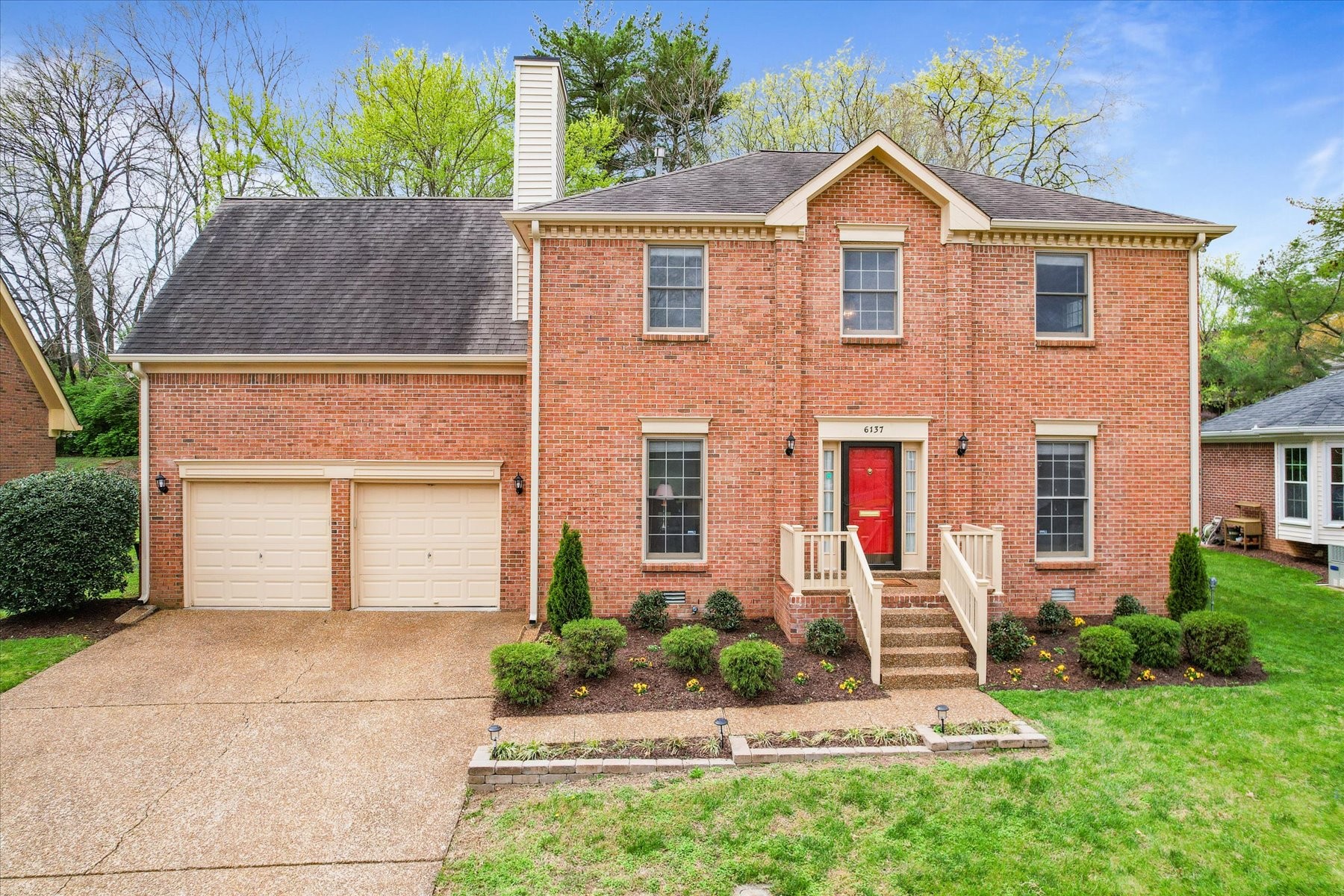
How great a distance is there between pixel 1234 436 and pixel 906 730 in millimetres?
16889

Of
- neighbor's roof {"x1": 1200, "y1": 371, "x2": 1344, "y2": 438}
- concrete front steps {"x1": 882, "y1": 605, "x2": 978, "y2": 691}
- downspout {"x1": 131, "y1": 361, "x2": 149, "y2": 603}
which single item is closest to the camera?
concrete front steps {"x1": 882, "y1": 605, "x2": 978, "y2": 691}

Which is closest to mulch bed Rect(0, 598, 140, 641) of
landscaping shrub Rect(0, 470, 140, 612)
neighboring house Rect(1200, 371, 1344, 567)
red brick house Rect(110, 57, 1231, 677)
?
landscaping shrub Rect(0, 470, 140, 612)

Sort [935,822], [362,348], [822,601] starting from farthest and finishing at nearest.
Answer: [362,348] → [822,601] → [935,822]

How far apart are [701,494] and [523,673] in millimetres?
4138

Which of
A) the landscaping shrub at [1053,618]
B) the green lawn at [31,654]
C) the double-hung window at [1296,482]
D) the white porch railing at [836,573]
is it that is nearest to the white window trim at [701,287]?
the white porch railing at [836,573]

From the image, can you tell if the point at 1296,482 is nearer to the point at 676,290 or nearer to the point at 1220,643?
the point at 1220,643

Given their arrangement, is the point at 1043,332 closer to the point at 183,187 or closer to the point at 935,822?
the point at 935,822

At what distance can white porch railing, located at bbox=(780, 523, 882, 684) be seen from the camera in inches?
305

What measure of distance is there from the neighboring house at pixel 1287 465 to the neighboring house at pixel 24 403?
27.5m

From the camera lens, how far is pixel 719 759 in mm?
5934

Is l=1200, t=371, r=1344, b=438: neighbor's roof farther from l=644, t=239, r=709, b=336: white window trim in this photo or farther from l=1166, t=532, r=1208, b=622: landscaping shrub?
l=644, t=239, r=709, b=336: white window trim

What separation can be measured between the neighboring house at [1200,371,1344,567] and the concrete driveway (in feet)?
57.5

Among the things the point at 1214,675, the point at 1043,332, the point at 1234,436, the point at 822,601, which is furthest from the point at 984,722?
A: the point at 1234,436

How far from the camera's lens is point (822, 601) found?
8.70 metres
